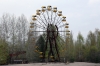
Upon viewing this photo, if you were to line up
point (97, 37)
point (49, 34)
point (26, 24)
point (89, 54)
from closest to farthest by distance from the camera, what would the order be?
point (49, 34) < point (89, 54) < point (26, 24) < point (97, 37)

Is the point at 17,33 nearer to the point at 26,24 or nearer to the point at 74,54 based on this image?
the point at 26,24

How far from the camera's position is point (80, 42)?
205 ft

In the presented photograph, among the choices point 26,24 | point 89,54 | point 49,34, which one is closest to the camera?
point 49,34

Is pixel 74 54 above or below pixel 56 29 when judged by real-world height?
below

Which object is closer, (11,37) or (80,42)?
(11,37)

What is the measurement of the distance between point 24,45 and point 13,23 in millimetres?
6127

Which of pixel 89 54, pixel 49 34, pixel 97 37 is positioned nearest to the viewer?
pixel 49 34

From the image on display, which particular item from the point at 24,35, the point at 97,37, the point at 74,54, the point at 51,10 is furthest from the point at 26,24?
the point at 51,10

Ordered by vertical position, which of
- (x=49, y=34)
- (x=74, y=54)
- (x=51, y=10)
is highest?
(x=51, y=10)

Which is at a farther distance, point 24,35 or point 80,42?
point 80,42

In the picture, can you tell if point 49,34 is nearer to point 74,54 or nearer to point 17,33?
point 17,33

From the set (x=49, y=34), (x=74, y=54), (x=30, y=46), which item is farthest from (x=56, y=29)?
(x=74, y=54)

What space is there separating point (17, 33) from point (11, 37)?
93.7 inches

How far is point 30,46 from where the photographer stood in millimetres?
50844
